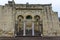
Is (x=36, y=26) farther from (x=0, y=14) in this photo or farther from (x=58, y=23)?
(x=0, y=14)

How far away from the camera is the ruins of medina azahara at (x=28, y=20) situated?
68.8ft

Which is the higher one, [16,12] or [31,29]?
[16,12]

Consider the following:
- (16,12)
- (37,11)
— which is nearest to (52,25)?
(37,11)

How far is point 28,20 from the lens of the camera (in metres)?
21.1

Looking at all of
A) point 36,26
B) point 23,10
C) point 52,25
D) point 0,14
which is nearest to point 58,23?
point 52,25

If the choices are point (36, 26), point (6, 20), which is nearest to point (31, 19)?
point (36, 26)

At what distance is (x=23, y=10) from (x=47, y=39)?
336cm

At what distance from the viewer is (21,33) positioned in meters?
21.0

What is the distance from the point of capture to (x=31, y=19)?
2123 centimetres

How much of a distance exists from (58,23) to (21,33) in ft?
10.9

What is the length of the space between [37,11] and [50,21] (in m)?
1.47

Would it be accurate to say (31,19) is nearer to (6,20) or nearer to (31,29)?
(31,29)

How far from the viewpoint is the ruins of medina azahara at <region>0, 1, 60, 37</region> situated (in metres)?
21.0

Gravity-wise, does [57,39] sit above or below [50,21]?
below
